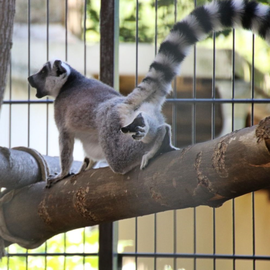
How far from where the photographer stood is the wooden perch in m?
1.58

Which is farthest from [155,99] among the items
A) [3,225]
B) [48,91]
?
[3,225]

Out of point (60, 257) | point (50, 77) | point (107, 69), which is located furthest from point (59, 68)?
point (60, 257)

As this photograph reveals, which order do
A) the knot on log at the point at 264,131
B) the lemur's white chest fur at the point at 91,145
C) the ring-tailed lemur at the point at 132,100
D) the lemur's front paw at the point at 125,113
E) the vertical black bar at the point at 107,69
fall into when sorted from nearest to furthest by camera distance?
the knot on log at the point at 264,131 < the ring-tailed lemur at the point at 132,100 < the lemur's front paw at the point at 125,113 < the lemur's white chest fur at the point at 91,145 < the vertical black bar at the point at 107,69

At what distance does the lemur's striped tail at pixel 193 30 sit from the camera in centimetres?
216

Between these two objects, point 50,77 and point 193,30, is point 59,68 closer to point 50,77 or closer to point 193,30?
point 50,77

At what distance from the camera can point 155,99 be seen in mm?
2457

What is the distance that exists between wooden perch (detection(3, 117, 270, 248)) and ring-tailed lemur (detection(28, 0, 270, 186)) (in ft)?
0.43

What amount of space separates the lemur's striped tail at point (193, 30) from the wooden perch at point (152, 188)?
1.62 feet

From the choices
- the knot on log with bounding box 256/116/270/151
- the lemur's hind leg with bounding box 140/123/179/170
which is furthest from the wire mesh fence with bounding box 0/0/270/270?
the knot on log with bounding box 256/116/270/151

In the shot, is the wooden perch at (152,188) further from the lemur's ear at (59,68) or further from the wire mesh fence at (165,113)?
the wire mesh fence at (165,113)

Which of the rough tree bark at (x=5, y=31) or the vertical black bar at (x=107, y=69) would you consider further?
the vertical black bar at (x=107, y=69)

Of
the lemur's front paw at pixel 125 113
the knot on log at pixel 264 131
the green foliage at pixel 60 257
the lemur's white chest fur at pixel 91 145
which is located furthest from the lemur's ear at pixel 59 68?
the green foliage at pixel 60 257

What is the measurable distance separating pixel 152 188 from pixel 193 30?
0.87 m

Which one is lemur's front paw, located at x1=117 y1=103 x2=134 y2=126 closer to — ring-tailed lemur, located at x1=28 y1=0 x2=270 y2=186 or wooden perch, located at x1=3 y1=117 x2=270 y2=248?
ring-tailed lemur, located at x1=28 y1=0 x2=270 y2=186
